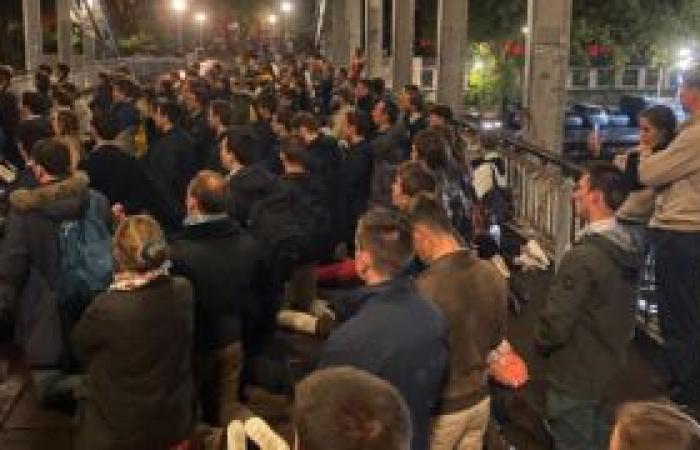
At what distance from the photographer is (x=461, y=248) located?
4.61m

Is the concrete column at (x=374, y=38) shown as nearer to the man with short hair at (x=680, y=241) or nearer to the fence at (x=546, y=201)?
the fence at (x=546, y=201)

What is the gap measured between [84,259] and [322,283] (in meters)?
3.62

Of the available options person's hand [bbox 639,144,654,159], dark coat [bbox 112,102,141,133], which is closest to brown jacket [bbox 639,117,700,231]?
person's hand [bbox 639,144,654,159]

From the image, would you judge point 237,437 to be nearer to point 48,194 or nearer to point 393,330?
point 393,330

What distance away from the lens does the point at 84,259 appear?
20.8 ft

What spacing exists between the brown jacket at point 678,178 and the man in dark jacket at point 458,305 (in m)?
2.14

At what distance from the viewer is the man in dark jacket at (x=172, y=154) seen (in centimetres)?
956

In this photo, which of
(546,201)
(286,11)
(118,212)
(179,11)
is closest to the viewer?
(118,212)

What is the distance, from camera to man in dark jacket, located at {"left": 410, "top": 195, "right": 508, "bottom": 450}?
457cm

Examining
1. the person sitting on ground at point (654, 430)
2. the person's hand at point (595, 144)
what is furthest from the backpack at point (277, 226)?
the person sitting on ground at point (654, 430)

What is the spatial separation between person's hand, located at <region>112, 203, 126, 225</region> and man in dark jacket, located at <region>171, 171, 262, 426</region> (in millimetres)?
1148

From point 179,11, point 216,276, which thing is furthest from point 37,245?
point 179,11

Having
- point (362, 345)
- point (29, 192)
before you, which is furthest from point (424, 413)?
point (29, 192)

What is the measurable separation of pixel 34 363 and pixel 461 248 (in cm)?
327
